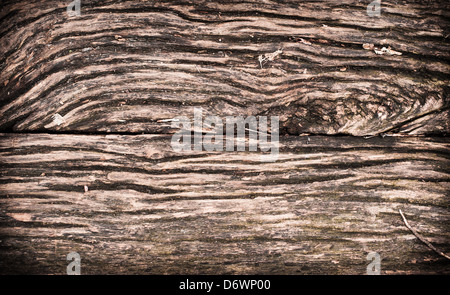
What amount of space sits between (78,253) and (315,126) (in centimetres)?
121

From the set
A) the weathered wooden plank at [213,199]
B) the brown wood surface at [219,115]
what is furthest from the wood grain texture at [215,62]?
the weathered wooden plank at [213,199]

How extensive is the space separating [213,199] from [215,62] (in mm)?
600

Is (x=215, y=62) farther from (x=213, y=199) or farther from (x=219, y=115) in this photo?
(x=213, y=199)

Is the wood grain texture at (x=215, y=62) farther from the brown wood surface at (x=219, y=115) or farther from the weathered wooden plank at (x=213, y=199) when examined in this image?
the weathered wooden plank at (x=213, y=199)

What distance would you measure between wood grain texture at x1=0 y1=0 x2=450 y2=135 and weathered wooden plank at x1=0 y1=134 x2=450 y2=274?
0.12 m

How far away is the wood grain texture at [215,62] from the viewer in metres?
1.15

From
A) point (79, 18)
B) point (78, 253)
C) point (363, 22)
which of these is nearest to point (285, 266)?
point (78, 253)

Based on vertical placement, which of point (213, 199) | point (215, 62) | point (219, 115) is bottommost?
point (213, 199)

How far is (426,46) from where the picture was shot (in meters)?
1.15

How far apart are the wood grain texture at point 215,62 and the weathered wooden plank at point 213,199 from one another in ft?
0.41

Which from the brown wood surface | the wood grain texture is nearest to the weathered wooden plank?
the brown wood surface

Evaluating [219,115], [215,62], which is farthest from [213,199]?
[215,62]

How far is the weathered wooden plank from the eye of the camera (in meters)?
1.17

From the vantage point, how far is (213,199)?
3.90 ft
